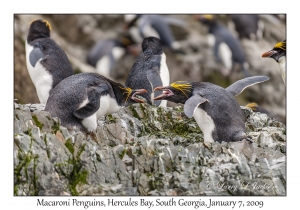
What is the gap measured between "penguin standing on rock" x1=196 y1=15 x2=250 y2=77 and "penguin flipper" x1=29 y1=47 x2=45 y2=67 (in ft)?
20.5

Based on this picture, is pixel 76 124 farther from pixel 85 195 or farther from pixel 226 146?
pixel 226 146

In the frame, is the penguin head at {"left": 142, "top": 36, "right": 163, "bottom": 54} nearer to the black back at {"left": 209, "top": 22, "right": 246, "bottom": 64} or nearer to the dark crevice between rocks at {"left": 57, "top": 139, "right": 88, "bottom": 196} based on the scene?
the dark crevice between rocks at {"left": 57, "top": 139, "right": 88, "bottom": 196}

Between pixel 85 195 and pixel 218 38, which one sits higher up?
pixel 218 38

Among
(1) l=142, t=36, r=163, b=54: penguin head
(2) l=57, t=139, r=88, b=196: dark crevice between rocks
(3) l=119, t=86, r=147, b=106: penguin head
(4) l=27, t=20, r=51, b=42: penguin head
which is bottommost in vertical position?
(2) l=57, t=139, r=88, b=196: dark crevice between rocks

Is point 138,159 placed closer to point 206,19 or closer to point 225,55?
point 225,55

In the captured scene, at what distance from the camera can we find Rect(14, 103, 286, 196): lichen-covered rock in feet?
17.7

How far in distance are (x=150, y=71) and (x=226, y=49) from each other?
20.1 ft

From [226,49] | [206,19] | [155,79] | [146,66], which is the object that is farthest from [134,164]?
[206,19]

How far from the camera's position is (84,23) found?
15.2 m

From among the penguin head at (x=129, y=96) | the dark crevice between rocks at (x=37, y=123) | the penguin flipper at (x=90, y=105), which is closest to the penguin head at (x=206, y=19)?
the penguin head at (x=129, y=96)

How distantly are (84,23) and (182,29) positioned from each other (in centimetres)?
225

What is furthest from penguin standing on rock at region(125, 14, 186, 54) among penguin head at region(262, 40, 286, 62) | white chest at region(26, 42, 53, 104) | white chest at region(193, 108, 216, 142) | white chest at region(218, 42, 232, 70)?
white chest at region(193, 108, 216, 142)

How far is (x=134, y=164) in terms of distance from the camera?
18.4 feet

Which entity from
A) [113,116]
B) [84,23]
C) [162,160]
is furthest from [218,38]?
[162,160]
